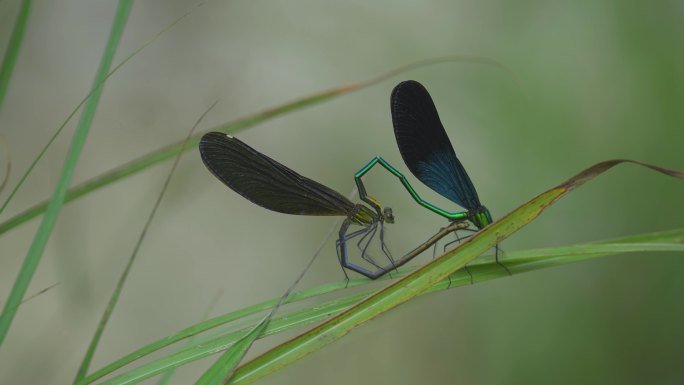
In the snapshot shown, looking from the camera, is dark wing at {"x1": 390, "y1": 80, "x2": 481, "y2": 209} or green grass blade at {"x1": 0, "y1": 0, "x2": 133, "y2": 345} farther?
dark wing at {"x1": 390, "y1": 80, "x2": 481, "y2": 209}

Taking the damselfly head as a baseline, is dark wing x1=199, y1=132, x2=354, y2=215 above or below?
above

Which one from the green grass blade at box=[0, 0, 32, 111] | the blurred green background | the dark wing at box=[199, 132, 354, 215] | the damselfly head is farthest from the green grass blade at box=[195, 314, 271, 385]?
the blurred green background

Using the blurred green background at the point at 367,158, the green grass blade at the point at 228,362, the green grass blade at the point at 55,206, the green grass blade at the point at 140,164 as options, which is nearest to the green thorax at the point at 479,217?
the green grass blade at the point at 140,164

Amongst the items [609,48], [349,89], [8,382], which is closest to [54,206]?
[349,89]

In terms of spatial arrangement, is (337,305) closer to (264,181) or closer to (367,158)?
(264,181)

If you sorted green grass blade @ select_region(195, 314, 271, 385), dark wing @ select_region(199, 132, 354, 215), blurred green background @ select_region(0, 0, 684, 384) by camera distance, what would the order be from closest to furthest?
green grass blade @ select_region(195, 314, 271, 385), dark wing @ select_region(199, 132, 354, 215), blurred green background @ select_region(0, 0, 684, 384)

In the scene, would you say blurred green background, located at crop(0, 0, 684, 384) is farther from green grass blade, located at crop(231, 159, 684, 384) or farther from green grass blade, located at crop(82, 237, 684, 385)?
green grass blade, located at crop(231, 159, 684, 384)

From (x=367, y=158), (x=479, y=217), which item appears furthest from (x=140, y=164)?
(x=367, y=158)
